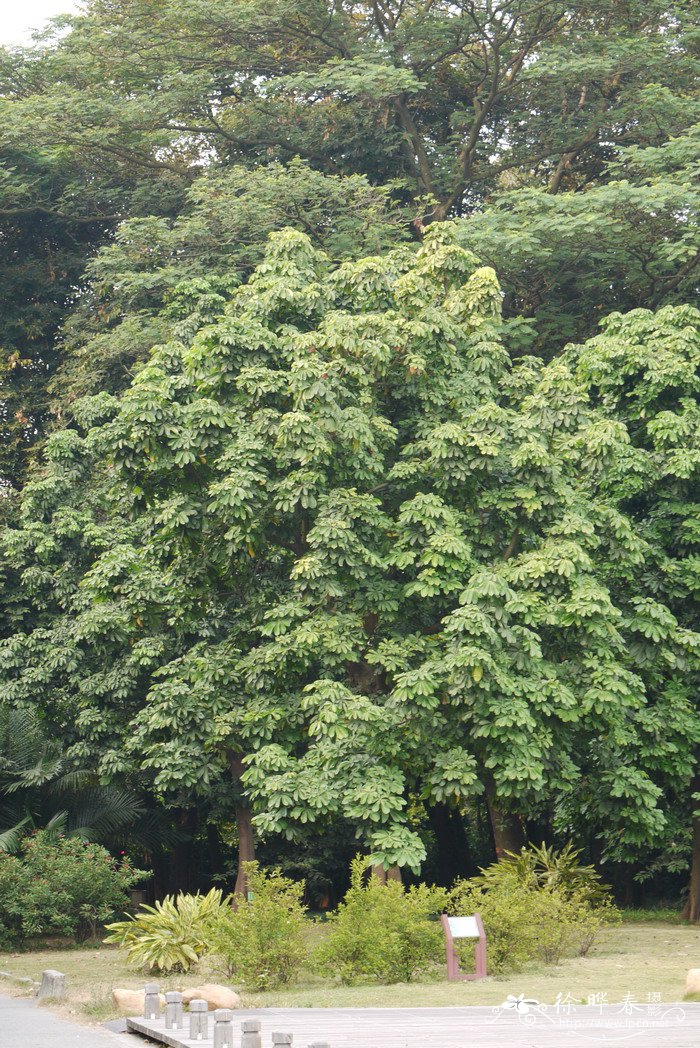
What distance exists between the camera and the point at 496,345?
1623 cm

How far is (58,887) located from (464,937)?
6.80 m

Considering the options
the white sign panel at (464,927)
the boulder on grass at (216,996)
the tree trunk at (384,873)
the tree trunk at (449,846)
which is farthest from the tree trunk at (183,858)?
the boulder on grass at (216,996)

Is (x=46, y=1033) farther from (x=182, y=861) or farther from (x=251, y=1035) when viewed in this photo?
(x=182, y=861)

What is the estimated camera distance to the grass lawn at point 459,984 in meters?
10.5

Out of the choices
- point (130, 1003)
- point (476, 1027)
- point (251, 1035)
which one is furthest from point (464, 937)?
point (251, 1035)

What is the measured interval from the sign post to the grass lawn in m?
0.17

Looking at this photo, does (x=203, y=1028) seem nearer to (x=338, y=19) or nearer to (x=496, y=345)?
(x=496, y=345)

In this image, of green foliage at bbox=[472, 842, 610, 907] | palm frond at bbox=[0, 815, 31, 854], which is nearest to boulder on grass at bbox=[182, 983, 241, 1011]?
green foliage at bbox=[472, 842, 610, 907]

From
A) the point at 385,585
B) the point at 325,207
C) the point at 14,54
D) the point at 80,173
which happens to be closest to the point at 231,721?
the point at 385,585

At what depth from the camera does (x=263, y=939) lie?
454 inches

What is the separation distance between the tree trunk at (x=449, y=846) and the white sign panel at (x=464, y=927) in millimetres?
11691

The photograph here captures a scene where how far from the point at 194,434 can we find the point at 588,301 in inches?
334

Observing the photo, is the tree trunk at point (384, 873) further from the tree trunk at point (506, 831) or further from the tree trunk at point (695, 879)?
the tree trunk at point (695, 879)

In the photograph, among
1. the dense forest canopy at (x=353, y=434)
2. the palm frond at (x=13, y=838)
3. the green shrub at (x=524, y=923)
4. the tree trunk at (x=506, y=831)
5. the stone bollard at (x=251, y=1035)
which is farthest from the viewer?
the tree trunk at (x=506, y=831)
